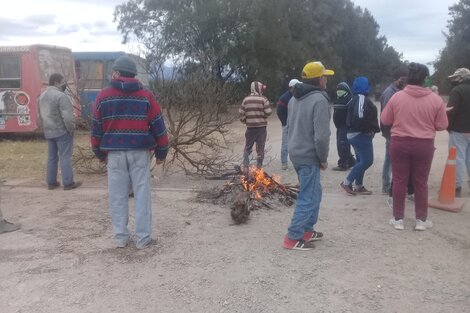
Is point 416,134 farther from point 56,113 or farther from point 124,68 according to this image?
point 56,113

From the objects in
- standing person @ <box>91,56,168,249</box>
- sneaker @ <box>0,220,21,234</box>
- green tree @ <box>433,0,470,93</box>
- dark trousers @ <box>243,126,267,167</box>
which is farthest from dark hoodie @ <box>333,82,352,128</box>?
green tree @ <box>433,0,470,93</box>

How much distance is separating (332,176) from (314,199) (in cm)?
413

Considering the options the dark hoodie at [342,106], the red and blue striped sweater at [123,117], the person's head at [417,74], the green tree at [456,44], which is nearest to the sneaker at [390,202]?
the person's head at [417,74]

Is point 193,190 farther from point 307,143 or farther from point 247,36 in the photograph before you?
point 247,36

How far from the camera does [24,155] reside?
1237 cm

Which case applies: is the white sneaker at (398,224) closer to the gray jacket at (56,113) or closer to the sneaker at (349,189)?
the sneaker at (349,189)

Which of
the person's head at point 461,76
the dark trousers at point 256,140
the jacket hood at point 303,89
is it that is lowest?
the dark trousers at point 256,140

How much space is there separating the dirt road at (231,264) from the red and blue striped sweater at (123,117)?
1135 mm

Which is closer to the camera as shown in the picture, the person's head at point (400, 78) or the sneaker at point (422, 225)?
the sneaker at point (422, 225)

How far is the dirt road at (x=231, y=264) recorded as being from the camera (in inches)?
154

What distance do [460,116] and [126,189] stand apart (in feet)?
15.7

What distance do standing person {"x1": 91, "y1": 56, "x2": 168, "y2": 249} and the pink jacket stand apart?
2668 millimetres

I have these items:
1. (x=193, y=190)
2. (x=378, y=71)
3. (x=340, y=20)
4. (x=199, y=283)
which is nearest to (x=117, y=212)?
(x=199, y=283)

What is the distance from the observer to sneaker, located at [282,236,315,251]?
16.4 ft
